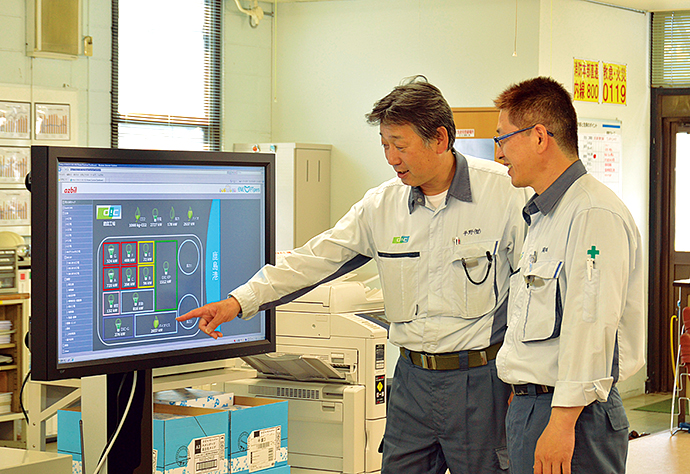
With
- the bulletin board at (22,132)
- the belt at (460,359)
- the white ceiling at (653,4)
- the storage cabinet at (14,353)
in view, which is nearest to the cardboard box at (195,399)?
the belt at (460,359)

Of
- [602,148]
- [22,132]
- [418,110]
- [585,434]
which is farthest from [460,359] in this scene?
[602,148]

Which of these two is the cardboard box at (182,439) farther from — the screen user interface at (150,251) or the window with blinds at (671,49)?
the window with blinds at (671,49)

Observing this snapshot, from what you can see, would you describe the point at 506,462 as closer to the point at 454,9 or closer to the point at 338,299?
the point at 338,299

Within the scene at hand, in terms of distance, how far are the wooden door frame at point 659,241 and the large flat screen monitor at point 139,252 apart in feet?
16.9

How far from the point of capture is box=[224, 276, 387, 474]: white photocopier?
2947 millimetres

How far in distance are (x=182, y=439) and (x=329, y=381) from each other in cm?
91

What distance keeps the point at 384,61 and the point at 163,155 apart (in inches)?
167

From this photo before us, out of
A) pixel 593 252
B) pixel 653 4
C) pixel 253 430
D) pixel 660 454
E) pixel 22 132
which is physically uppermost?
pixel 653 4

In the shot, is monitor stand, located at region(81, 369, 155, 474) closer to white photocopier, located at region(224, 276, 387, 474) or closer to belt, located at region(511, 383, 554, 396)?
belt, located at region(511, 383, 554, 396)

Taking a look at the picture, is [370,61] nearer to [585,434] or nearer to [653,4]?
[653,4]

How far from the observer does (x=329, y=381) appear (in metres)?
3.02

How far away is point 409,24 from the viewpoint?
19.0 ft

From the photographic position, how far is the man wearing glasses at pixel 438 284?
6.66ft

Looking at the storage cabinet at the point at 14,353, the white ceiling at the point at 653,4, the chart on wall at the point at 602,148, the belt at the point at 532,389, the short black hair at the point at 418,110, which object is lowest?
the storage cabinet at the point at 14,353
